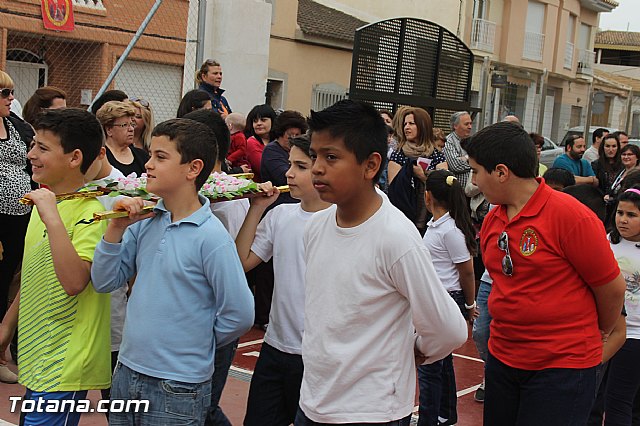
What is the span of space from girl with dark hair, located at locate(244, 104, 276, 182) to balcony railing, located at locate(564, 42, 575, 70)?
103 ft

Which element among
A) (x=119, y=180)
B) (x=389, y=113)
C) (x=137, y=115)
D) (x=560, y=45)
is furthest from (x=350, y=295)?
(x=560, y=45)

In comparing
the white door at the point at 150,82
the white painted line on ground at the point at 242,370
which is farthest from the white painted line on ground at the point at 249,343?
the white door at the point at 150,82

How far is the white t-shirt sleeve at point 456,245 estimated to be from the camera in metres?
5.94

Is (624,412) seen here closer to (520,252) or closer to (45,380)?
(520,252)

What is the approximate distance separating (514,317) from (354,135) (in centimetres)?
130

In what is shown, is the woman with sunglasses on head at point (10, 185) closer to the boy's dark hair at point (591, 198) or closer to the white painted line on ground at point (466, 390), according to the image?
the white painted line on ground at point (466, 390)

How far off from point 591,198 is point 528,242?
175 cm

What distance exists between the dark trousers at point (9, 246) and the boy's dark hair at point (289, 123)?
2368mm

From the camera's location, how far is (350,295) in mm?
3303

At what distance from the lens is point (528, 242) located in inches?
157

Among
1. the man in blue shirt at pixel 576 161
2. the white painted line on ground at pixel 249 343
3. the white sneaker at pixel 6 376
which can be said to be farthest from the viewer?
the man in blue shirt at pixel 576 161

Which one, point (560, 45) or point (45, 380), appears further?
point (560, 45)

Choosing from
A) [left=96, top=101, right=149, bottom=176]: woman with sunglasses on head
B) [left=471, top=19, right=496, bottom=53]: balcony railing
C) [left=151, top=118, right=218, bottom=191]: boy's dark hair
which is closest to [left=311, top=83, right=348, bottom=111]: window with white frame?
[left=471, top=19, right=496, bottom=53]: balcony railing

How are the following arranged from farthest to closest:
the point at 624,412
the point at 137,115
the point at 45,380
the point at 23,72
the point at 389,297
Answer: the point at 23,72
the point at 137,115
the point at 624,412
the point at 45,380
the point at 389,297
